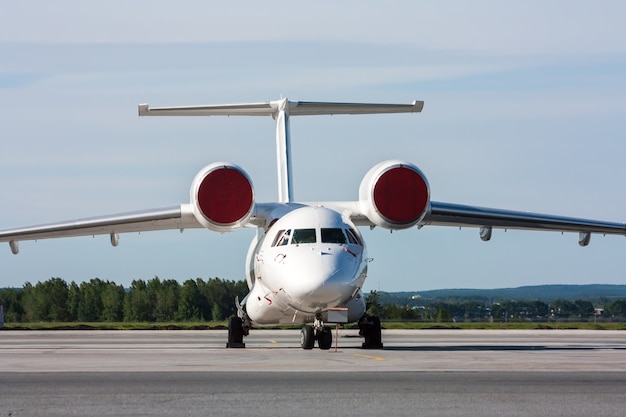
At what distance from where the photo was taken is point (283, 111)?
2823 centimetres

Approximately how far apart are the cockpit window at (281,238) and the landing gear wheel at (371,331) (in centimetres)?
237

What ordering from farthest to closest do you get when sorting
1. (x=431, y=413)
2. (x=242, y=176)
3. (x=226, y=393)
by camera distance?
(x=242, y=176), (x=226, y=393), (x=431, y=413)

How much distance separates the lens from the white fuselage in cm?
2144

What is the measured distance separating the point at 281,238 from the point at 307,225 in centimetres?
66

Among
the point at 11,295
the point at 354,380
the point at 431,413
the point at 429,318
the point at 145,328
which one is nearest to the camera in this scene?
the point at 431,413

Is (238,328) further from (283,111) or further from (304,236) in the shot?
(283,111)

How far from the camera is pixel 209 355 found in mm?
20297

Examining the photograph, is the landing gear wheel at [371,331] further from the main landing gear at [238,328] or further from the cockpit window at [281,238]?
the main landing gear at [238,328]

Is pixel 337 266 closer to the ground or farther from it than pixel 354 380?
farther from it

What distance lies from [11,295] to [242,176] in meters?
31.2

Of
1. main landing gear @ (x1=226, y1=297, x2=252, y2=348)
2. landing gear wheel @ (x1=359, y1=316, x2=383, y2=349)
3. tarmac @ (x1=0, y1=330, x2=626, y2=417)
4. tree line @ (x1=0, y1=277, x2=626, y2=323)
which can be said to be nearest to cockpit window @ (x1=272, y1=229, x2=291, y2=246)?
landing gear wheel @ (x1=359, y1=316, x2=383, y2=349)

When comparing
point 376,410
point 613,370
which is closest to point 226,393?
point 376,410

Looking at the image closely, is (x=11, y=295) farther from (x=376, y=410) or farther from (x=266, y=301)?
(x=376, y=410)

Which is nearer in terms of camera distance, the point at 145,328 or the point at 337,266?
the point at 337,266
